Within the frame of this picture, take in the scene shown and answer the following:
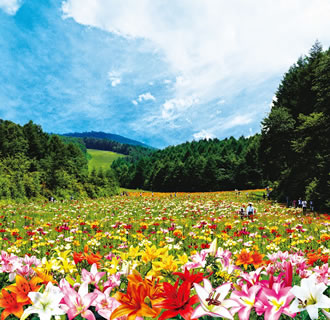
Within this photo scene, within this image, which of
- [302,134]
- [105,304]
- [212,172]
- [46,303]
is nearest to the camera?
[46,303]

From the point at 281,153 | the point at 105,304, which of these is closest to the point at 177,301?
the point at 105,304

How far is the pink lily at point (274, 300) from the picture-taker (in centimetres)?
87

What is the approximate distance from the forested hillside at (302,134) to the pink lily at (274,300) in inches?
721

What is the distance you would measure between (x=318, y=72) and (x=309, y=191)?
9738mm

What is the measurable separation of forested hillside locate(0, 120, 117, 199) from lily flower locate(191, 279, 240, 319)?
22.1 meters

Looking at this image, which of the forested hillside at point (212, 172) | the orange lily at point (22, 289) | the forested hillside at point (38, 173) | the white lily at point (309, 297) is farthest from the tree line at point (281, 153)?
the forested hillside at point (212, 172)

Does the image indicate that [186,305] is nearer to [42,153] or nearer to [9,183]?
[9,183]

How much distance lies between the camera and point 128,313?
0.92 m

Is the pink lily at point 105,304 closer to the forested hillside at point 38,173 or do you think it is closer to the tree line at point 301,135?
the tree line at point 301,135

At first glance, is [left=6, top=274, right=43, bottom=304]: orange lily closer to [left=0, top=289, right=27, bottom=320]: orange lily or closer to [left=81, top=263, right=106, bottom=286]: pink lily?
[left=0, top=289, right=27, bottom=320]: orange lily

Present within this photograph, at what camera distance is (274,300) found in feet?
2.98

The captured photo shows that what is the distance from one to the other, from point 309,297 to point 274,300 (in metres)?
0.14

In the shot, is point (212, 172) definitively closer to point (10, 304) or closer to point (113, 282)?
point (113, 282)

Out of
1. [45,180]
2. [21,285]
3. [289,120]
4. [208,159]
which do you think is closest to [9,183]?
[45,180]
